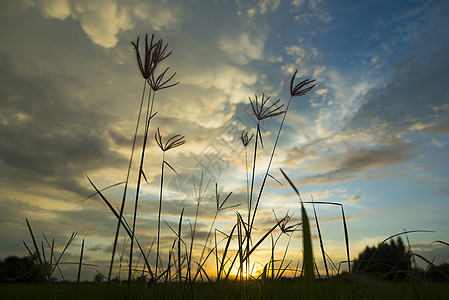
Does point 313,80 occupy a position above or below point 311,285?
above

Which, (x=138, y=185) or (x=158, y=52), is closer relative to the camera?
(x=138, y=185)

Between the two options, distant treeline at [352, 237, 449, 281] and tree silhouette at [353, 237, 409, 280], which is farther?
tree silhouette at [353, 237, 409, 280]

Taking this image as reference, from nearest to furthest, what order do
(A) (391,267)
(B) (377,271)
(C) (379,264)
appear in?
(C) (379,264), (A) (391,267), (B) (377,271)

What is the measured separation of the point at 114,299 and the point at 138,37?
253 centimetres

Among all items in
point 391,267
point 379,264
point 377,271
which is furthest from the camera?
point 377,271

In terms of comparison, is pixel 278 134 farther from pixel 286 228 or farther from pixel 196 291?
pixel 196 291

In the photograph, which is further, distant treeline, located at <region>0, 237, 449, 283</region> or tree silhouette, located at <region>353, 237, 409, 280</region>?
tree silhouette, located at <region>353, 237, 409, 280</region>

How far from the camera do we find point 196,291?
306 cm

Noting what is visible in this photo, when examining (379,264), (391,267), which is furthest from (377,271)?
(379,264)

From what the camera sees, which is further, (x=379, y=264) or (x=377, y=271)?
(x=377, y=271)

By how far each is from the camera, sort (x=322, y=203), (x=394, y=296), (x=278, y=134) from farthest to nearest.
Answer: (x=278, y=134) < (x=322, y=203) < (x=394, y=296)

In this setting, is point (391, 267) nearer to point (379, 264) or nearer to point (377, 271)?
point (379, 264)

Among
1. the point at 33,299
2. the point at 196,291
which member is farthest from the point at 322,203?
the point at 33,299

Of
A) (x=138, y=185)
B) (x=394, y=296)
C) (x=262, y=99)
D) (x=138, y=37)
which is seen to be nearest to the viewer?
(x=394, y=296)
